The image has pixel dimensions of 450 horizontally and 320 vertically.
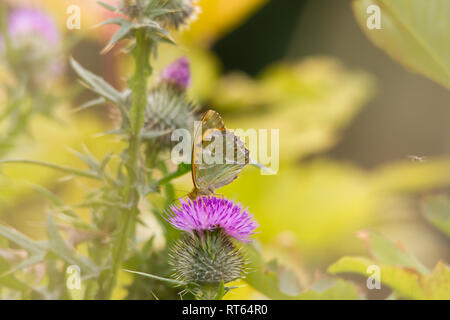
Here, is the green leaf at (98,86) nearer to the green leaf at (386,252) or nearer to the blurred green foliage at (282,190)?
the blurred green foliage at (282,190)

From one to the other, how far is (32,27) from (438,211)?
898mm

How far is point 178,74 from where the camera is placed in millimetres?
620

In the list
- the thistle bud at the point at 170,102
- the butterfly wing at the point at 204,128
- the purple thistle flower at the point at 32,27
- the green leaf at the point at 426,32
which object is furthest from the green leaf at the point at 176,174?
the purple thistle flower at the point at 32,27

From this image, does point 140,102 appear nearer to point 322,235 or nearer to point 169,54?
point 322,235

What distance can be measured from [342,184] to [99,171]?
40.9 inches

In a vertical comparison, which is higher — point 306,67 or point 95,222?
point 306,67

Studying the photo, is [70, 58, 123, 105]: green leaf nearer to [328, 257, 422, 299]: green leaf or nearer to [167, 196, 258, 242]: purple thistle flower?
[167, 196, 258, 242]: purple thistle flower

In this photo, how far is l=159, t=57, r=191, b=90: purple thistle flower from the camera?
2.01 feet

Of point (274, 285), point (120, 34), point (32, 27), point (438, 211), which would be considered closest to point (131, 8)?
point (120, 34)

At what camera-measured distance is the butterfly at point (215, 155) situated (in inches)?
17.3

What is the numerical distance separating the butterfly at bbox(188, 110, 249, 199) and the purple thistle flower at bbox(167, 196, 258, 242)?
2 cm

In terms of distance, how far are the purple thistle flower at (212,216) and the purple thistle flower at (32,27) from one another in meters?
0.84

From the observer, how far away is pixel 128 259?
0.52m

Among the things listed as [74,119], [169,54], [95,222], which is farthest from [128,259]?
[169,54]
